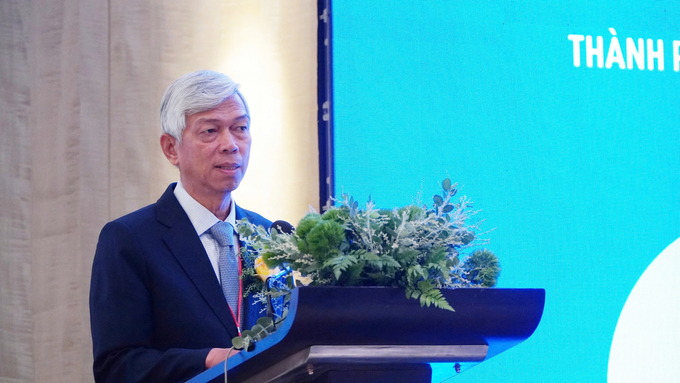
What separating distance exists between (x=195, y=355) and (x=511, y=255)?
1.84 m

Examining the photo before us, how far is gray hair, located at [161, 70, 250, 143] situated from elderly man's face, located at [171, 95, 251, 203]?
0.02 meters

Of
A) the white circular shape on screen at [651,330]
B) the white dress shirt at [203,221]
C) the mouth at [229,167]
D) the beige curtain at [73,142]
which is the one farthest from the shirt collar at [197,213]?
the white circular shape on screen at [651,330]

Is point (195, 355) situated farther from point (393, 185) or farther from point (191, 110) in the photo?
point (393, 185)

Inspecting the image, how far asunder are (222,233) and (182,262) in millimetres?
173

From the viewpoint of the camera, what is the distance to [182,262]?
5.98ft

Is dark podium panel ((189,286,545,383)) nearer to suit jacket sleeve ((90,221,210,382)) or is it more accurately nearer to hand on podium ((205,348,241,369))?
hand on podium ((205,348,241,369))

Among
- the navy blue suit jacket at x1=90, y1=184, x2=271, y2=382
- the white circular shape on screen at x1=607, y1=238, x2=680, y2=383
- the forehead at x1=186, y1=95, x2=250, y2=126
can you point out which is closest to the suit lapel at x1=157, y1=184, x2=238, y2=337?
the navy blue suit jacket at x1=90, y1=184, x2=271, y2=382

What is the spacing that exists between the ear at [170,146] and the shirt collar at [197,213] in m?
0.08

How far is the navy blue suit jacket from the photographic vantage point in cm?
167

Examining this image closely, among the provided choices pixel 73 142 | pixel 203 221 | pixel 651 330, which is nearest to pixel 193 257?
pixel 203 221

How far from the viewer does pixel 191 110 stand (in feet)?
6.35

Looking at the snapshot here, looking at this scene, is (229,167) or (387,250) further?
(229,167)

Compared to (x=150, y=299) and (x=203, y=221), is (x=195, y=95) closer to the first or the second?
(x=203, y=221)

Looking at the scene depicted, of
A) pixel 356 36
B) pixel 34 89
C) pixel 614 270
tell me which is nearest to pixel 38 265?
pixel 34 89
